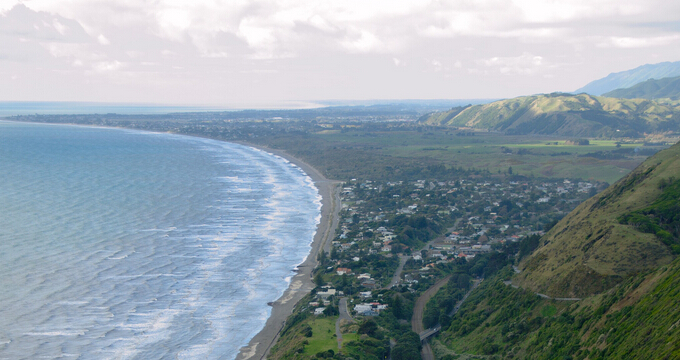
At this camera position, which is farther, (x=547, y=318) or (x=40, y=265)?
(x=40, y=265)

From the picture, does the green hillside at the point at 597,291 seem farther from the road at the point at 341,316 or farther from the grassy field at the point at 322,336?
the grassy field at the point at 322,336

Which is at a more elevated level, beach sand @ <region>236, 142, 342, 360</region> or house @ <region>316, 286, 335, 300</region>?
house @ <region>316, 286, 335, 300</region>

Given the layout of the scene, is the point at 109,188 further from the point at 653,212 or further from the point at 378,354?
the point at 653,212

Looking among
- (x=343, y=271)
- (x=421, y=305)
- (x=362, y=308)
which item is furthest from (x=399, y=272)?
(x=362, y=308)

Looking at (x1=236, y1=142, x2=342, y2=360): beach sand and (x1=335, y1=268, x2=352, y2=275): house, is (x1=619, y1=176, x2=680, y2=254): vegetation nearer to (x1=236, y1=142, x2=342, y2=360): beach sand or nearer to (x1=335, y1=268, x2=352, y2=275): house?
(x1=335, y1=268, x2=352, y2=275): house

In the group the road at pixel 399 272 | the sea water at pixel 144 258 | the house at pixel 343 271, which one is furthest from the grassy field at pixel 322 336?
the house at pixel 343 271

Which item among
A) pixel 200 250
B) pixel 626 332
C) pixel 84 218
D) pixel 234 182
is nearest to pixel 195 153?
pixel 234 182

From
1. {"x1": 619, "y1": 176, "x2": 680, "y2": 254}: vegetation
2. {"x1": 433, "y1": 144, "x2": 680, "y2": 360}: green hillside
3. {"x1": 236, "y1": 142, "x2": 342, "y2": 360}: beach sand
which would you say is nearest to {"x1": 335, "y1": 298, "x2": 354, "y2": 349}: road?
{"x1": 236, "y1": 142, "x2": 342, "y2": 360}: beach sand
